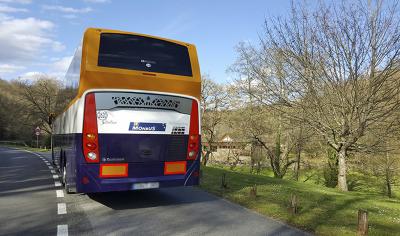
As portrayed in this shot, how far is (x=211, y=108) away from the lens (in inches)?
1677

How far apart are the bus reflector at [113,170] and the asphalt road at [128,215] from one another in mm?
767

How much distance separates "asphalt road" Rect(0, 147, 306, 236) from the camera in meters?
6.44

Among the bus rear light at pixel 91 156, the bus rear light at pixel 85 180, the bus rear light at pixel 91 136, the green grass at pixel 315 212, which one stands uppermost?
the bus rear light at pixel 91 136

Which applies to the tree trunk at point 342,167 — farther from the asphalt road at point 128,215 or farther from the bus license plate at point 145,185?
the bus license plate at point 145,185

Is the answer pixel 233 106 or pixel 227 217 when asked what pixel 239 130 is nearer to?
pixel 233 106

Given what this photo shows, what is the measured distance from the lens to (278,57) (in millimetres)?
15664

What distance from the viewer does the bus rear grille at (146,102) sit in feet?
25.5

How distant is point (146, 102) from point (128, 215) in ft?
7.59

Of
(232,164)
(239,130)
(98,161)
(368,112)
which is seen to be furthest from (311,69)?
(232,164)

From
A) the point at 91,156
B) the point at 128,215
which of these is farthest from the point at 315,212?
the point at 91,156

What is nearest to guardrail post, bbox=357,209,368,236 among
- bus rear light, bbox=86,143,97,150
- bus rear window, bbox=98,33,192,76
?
bus rear window, bbox=98,33,192,76

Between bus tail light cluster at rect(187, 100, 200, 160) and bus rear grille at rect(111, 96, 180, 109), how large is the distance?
0.45 m

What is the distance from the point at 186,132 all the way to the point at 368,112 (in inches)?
334

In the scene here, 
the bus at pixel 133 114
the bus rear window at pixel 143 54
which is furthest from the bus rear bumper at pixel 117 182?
the bus rear window at pixel 143 54
